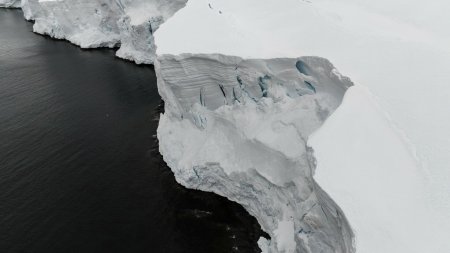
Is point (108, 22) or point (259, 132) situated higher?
point (259, 132)

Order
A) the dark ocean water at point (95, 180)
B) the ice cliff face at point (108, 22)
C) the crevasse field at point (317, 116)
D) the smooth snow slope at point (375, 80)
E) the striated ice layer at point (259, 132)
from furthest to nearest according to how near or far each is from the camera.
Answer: the ice cliff face at point (108, 22), the dark ocean water at point (95, 180), the striated ice layer at point (259, 132), the crevasse field at point (317, 116), the smooth snow slope at point (375, 80)

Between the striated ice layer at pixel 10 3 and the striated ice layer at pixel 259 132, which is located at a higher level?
the striated ice layer at pixel 259 132

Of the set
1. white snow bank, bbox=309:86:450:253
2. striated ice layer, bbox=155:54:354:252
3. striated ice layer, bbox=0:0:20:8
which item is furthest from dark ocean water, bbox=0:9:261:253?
striated ice layer, bbox=0:0:20:8

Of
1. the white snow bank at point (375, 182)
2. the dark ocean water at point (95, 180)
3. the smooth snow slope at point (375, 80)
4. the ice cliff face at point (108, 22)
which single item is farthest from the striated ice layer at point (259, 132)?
the ice cliff face at point (108, 22)

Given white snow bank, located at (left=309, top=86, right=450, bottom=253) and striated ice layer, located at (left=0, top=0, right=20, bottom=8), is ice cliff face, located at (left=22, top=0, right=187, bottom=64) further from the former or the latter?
white snow bank, located at (left=309, top=86, right=450, bottom=253)

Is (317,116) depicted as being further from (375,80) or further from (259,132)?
(259,132)

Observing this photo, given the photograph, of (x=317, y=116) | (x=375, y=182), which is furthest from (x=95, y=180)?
(x=375, y=182)

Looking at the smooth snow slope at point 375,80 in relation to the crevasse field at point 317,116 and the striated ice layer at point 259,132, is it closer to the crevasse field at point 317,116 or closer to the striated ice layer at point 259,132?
the crevasse field at point 317,116

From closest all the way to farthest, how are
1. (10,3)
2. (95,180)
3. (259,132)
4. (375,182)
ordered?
(375,182) → (259,132) → (95,180) → (10,3)
